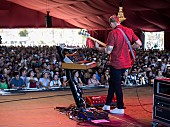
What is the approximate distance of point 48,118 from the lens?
15.8 ft

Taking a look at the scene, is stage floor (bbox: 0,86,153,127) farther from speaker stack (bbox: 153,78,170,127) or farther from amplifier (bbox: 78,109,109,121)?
speaker stack (bbox: 153,78,170,127)

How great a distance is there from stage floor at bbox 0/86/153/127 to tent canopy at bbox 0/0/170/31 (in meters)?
8.14

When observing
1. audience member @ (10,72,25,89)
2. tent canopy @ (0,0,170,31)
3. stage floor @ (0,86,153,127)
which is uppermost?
tent canopy @ (0,0,170,31)

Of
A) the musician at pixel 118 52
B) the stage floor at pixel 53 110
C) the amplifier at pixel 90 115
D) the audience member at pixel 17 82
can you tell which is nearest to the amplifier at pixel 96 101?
the stage floor at pixel 53 110

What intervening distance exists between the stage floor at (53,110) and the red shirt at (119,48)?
0.68 meters

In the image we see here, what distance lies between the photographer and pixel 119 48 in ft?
16.5

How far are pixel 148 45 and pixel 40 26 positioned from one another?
8.52 metres

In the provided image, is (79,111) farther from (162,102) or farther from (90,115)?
(162,102)

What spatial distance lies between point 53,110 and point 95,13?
580 inches

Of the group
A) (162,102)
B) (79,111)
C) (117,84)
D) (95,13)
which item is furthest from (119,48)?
(95,13)

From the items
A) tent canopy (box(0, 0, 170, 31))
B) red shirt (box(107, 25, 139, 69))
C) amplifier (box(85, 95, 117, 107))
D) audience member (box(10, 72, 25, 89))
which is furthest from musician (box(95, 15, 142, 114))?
tent canopy (box(0, 0, 170, 31))

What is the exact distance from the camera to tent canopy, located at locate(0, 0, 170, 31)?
1561 centimetres

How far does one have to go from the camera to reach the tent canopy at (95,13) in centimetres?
1561

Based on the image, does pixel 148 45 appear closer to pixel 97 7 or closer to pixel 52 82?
pixel 97 7
